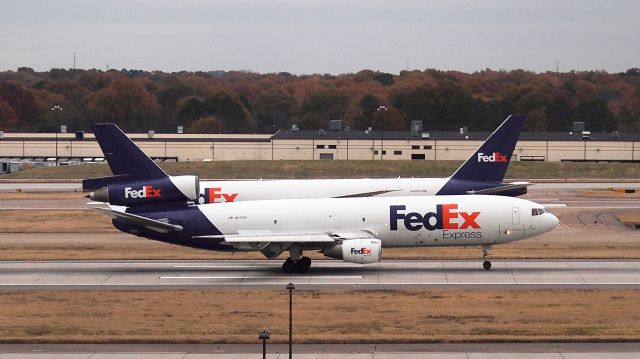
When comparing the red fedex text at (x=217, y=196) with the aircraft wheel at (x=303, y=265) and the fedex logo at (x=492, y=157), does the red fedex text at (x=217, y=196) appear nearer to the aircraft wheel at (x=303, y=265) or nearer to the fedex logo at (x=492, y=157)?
the aircraft wheel at (x=303, y=265)

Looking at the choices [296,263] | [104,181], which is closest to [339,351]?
[296,263]

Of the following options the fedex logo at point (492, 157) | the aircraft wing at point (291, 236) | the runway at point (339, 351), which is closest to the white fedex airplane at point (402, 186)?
the fedex logo at point (492, 157)

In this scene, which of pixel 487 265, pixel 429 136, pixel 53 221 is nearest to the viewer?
pixel 487 265

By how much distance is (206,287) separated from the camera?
48.8 metres

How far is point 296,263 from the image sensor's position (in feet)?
172

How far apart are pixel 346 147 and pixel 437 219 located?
97.9 meters

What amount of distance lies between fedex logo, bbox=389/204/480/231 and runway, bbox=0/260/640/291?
2211 millimetres

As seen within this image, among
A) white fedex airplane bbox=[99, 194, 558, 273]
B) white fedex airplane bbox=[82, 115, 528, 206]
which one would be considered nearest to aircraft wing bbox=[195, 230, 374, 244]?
white fedex airplane bbox=[99, 194, 558, 273]

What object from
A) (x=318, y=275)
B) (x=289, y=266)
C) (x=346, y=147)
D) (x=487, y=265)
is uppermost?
→ (x=346, y=147)

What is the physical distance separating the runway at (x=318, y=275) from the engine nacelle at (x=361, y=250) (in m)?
0.88

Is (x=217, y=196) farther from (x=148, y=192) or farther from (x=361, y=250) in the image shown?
(x=361, y=250)

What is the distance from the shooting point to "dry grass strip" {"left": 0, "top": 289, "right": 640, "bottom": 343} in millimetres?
38375

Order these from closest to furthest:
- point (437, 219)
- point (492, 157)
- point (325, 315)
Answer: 1. point (325, 315)
2. point (437, 219)
3. point (492, 157)
